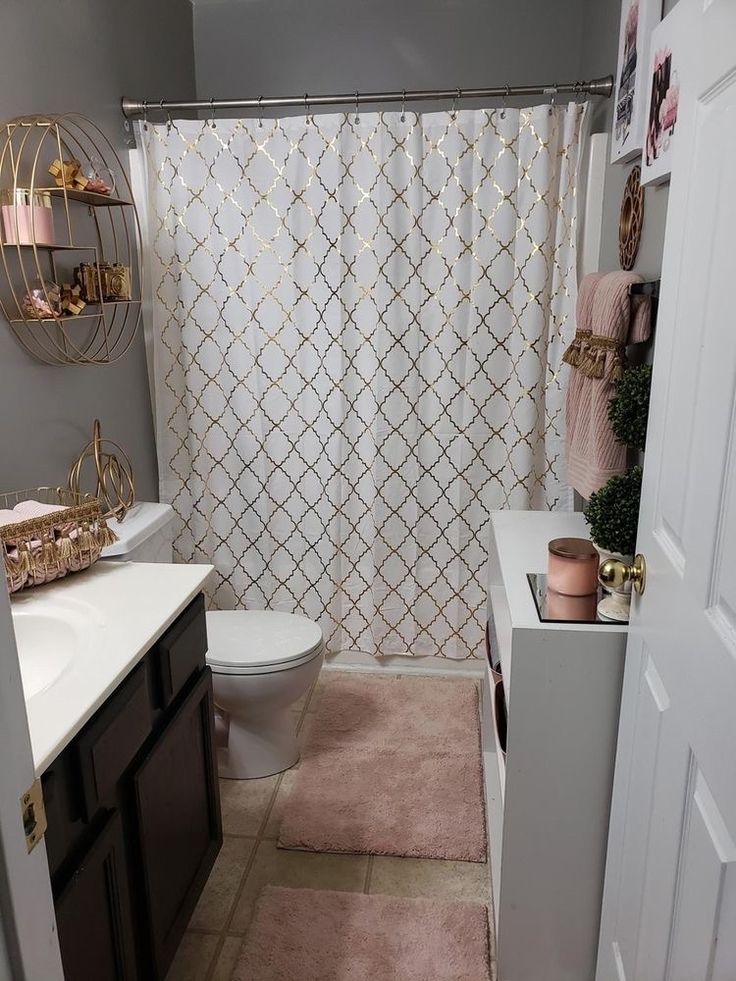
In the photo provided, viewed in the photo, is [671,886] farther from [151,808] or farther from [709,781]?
[151,808]

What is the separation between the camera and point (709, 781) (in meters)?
0.91

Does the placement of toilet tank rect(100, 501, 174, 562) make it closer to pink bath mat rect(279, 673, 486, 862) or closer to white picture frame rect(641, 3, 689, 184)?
pink bath mat rect(279, 673, 486, 862)

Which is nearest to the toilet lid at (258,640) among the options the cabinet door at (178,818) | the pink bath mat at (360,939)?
the cabinet door at (178,818)

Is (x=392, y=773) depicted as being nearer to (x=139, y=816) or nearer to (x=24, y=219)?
(x=139, y=816)

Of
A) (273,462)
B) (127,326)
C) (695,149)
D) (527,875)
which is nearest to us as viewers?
(695,149)

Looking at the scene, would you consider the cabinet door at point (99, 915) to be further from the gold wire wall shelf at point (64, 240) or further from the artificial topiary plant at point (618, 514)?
the gold wire wall shelf at point (64, 240)

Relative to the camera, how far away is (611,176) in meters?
2.24

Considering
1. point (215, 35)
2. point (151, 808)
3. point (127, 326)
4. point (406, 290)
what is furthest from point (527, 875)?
point (215, 35)

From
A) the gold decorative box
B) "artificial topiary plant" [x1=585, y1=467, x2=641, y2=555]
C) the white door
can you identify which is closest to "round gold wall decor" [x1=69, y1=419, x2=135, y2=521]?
the gold decorative box

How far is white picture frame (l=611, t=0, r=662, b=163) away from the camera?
172 centimetres

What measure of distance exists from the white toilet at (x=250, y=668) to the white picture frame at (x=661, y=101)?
150cm

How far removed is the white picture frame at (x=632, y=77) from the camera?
5.65ft

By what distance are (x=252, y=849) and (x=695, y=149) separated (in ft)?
6.19

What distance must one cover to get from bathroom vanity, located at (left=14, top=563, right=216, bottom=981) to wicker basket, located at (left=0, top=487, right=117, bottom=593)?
41 mm
